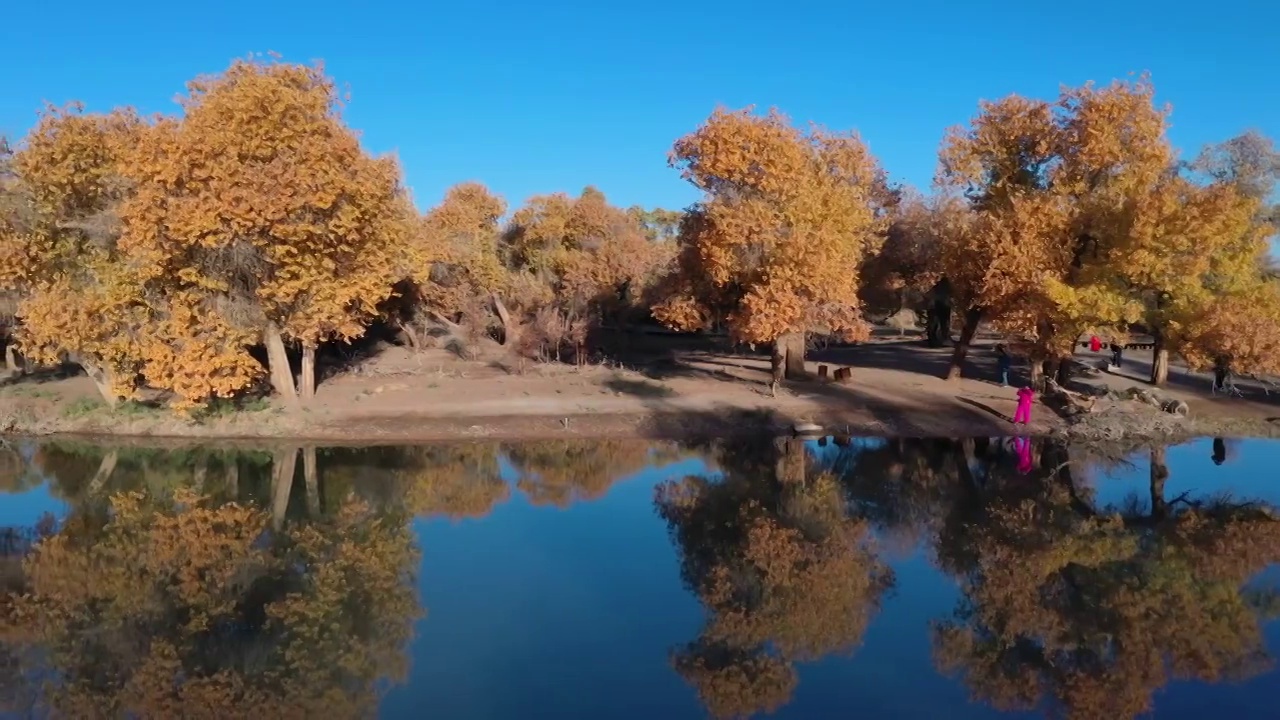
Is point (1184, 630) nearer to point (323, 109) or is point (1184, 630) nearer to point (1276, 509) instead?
point (1276, 509)

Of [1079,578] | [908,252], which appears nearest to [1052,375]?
[908,252]

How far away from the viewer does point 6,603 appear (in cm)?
1251

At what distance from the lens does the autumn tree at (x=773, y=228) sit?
87.3ft

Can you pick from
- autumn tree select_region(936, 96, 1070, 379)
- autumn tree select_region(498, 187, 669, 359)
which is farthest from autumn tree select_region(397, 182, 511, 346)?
autumn tree select_region(936, 96, 1070, 379)

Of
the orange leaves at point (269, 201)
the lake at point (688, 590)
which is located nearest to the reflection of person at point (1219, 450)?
the lake at point (688, 590)

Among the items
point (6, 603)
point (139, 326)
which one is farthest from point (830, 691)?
point (139, 326)

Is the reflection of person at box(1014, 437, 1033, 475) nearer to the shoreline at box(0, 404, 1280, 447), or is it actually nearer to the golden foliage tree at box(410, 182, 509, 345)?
the shoreline at box(0, 404, 1280, 447)

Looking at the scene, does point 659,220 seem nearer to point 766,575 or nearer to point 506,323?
point 506,323

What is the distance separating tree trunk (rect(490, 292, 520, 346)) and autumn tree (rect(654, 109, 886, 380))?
1132 centimetres

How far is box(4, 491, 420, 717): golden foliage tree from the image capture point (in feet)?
32.2

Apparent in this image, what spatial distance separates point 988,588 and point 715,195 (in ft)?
57.0

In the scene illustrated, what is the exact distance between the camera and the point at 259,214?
22219 mm

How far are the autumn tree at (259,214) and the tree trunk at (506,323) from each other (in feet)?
43.7

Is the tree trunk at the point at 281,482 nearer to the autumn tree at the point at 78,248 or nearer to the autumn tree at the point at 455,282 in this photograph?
the autumn tree at the point at 78,248
